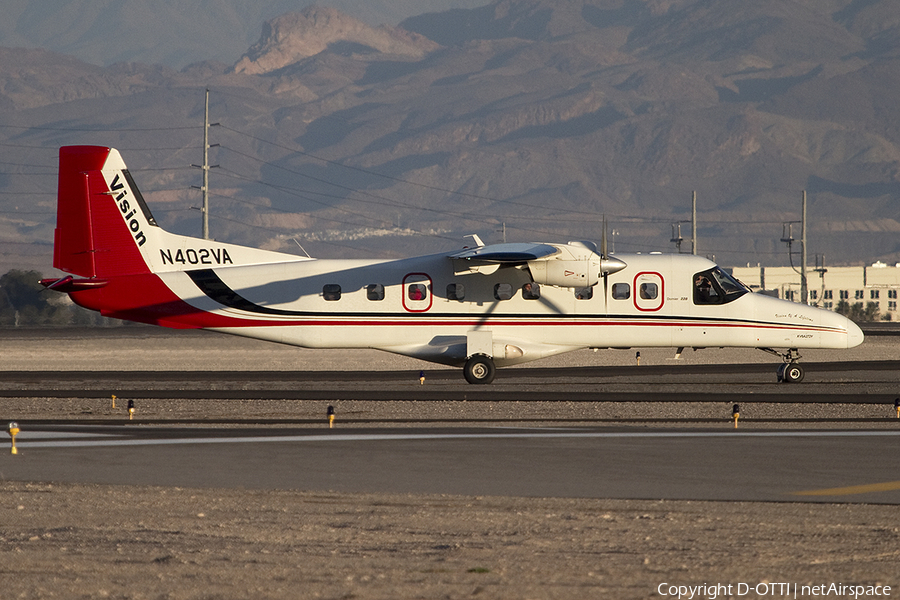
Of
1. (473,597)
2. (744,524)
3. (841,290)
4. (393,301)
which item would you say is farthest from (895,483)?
(841,290)

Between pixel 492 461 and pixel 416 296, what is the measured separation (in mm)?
12356

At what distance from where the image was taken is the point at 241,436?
56.6ft

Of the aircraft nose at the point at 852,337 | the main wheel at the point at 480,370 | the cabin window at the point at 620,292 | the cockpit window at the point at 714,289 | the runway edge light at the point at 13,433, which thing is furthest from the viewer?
the aircraft nose at the point at 852,337

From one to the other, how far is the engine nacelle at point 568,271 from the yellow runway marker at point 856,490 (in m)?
13.6

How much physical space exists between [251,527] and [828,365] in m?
26.4

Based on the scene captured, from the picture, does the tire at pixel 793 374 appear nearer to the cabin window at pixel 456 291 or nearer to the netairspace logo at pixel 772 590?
the cabin window at pixel 456 291

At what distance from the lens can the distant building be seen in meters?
136

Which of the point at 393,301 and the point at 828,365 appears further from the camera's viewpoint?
the point at 828,365

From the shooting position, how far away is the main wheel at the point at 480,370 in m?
26.8

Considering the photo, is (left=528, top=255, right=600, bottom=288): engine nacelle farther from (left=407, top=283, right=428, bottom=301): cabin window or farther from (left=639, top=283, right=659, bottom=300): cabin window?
(left=407, top=283, right=428, bottom=301): cabin window

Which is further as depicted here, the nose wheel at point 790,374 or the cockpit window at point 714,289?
the cockpit window at point 714,289

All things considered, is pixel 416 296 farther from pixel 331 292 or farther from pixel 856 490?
pixel 856 490

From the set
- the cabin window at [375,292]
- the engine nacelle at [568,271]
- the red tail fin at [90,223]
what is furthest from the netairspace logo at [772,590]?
the red tail fin at [90,223]

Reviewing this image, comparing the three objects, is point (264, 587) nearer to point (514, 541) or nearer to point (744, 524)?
point (514, 541)
